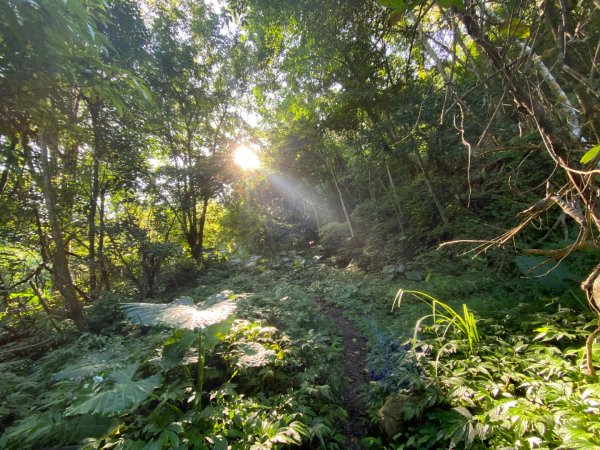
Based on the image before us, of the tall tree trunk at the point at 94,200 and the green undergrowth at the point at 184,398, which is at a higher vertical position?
the tall tree trunk at the point at 94,200

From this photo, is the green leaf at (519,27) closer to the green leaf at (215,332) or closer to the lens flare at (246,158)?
the green leaf at (215,332)

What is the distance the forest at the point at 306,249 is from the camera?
1534 millimetres

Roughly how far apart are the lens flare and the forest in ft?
0.29

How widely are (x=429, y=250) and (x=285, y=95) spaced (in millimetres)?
6174

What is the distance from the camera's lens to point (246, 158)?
1119 centimetres

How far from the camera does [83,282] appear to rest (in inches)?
263

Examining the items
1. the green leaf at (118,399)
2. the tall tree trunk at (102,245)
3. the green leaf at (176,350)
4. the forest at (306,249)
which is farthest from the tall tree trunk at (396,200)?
the tall tree trunk at (102,245)

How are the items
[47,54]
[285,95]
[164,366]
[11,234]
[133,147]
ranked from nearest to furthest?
[47,54] → [164,366] → [11,234] → [133,147] → [285,95]

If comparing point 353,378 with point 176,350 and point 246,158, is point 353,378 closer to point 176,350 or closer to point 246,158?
point 176,350

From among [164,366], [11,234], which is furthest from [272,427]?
[11,234]

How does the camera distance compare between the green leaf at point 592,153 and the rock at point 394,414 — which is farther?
the rock at point 394,414

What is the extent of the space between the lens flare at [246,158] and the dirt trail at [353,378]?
8.10m

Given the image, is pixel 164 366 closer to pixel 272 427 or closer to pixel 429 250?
pixel 272 427

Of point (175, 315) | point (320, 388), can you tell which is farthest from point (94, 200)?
point (320, 388)
